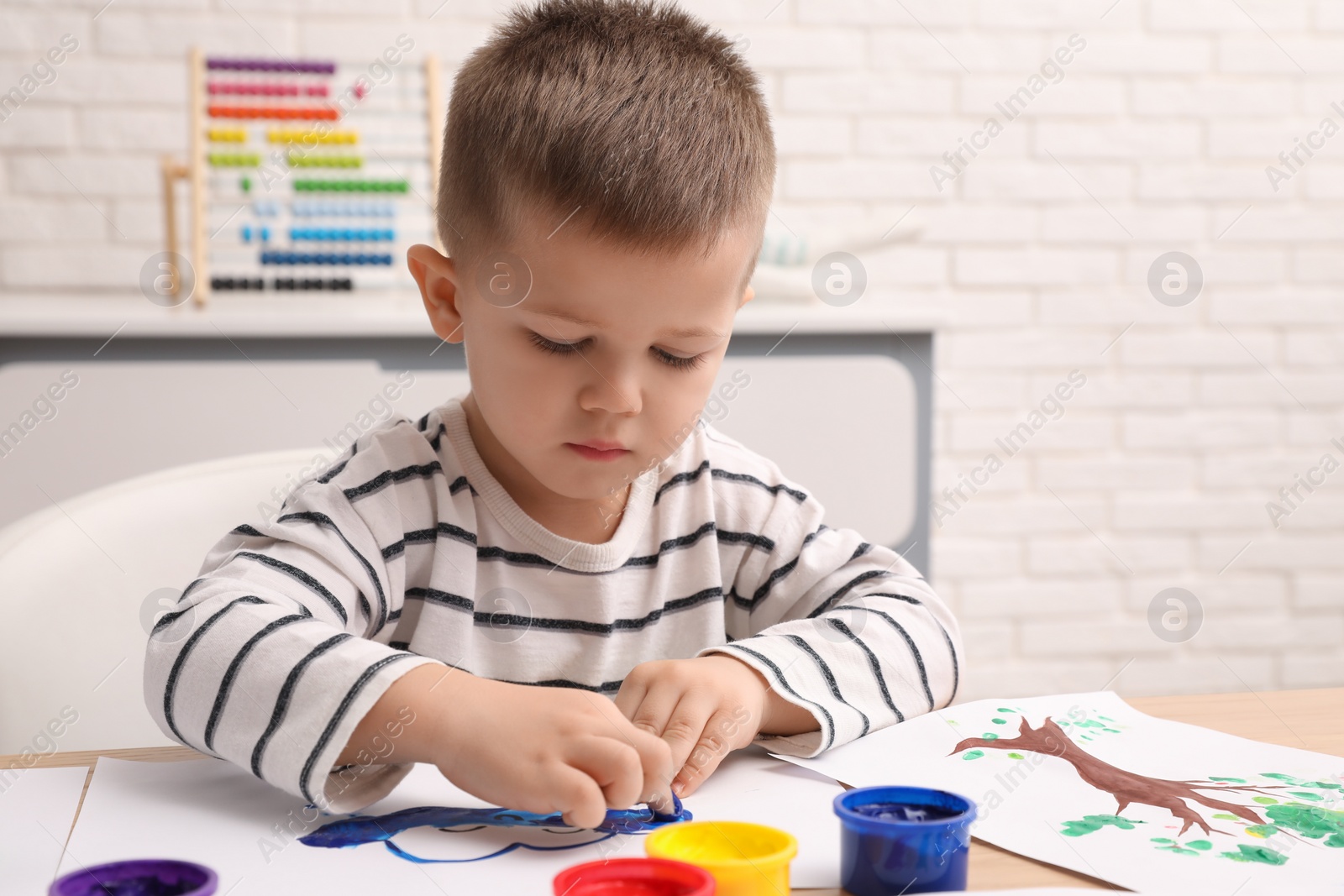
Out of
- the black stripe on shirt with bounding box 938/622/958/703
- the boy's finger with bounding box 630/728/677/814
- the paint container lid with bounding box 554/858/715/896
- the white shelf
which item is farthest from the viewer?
the white shelf

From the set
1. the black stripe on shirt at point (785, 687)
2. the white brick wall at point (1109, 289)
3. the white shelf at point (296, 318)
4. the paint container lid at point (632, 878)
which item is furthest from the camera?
the white brick wall at point (1109, 289)

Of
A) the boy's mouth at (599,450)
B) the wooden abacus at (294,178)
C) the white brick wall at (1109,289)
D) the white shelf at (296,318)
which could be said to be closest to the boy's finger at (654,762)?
the boy's mouth at (599,450)

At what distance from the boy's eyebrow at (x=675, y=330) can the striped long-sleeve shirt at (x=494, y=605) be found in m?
0.19

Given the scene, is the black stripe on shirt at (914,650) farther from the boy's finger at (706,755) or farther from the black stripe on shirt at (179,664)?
the black stripe on shirt at (179,664)

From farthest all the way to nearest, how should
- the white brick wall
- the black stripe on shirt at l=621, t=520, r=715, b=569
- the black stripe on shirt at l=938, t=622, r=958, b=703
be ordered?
the white brick wall < the black stripe on shirt at l=621, t=520, r=715, b=569 < the black stripe on shirt at l=938, t=622, r=958, b=703

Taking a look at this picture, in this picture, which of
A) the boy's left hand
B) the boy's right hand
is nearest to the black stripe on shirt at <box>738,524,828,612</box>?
the boy's left hand

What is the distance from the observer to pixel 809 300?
1.76 metres

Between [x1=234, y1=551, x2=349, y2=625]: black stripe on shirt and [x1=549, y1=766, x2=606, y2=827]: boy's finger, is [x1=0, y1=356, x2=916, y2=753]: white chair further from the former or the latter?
[x1=549, y1=766, x2=606, y2=827]: boy's finger

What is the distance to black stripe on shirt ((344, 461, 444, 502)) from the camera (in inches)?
31.4

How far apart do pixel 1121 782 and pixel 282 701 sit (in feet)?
1.39

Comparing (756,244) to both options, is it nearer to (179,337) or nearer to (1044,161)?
(179,337)

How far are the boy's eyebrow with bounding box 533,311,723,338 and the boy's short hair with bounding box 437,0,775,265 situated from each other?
0.05 metres

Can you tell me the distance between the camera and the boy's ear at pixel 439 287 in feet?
2.69

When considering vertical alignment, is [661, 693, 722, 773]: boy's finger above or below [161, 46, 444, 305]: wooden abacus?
below
